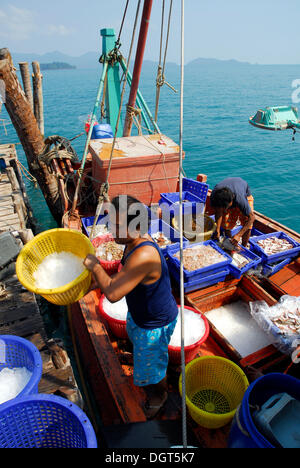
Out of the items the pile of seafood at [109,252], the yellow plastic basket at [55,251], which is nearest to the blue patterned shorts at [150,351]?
the yellow plastic basket at [55,251]

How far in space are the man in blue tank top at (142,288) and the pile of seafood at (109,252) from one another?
6.16 feet

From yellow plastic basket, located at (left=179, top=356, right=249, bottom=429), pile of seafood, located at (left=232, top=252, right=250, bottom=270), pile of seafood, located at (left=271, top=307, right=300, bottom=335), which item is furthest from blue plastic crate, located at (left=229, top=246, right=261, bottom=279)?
yellow plastic basket, located at (left=179, top=356, right=249, bottom=429)

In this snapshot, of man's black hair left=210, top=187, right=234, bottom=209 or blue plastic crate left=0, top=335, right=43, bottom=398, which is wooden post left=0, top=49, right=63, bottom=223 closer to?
man's black hair left=210, top=187, right=234, bottom=209

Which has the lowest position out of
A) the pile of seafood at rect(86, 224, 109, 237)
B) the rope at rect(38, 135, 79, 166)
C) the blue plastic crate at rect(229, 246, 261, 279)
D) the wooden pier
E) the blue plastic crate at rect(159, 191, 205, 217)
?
the wooden pier

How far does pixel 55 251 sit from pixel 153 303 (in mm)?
1466

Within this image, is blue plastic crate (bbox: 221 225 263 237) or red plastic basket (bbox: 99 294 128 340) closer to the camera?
red plastic basket (bbox: 99 294 128 340)

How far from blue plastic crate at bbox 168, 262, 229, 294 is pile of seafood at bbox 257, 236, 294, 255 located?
3.52 ft

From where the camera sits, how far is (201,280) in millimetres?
3844

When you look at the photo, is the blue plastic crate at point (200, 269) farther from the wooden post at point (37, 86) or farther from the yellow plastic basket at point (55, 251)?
the wooden post at point (37, 86)

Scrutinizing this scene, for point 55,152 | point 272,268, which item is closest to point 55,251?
point 272,268

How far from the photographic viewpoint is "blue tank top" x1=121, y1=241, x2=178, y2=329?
208cm

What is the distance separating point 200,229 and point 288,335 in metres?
2.48
